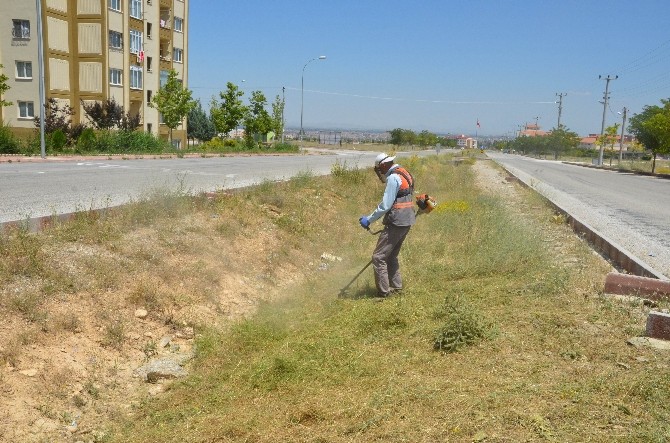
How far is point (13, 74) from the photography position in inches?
1480

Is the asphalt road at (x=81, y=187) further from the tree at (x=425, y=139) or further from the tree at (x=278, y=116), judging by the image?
the tree at (x=425, y=139)

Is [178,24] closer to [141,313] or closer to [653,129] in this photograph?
[653,129]

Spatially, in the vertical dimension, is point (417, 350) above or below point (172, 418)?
above

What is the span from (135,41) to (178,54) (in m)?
6.59

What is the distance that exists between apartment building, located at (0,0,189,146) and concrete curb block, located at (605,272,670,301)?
119 feet

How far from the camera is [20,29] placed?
122 ft

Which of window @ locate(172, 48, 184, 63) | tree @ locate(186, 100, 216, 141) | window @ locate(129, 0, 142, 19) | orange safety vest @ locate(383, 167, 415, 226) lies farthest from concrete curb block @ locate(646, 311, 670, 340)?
tree @ locate(186, 100, 216, 141)

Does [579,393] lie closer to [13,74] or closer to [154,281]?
[154,281]

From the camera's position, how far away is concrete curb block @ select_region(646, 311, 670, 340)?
181 inches

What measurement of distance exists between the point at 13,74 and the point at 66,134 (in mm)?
13379

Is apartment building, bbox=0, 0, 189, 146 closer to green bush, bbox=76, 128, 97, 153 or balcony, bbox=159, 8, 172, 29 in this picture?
balcony, bbox=159, 8, 172, 29

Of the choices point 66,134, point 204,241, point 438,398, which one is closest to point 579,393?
point 438,398

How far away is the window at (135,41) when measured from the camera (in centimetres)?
4282

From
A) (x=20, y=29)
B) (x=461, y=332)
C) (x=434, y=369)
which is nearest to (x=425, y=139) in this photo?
Result: (x=20, y=29)
